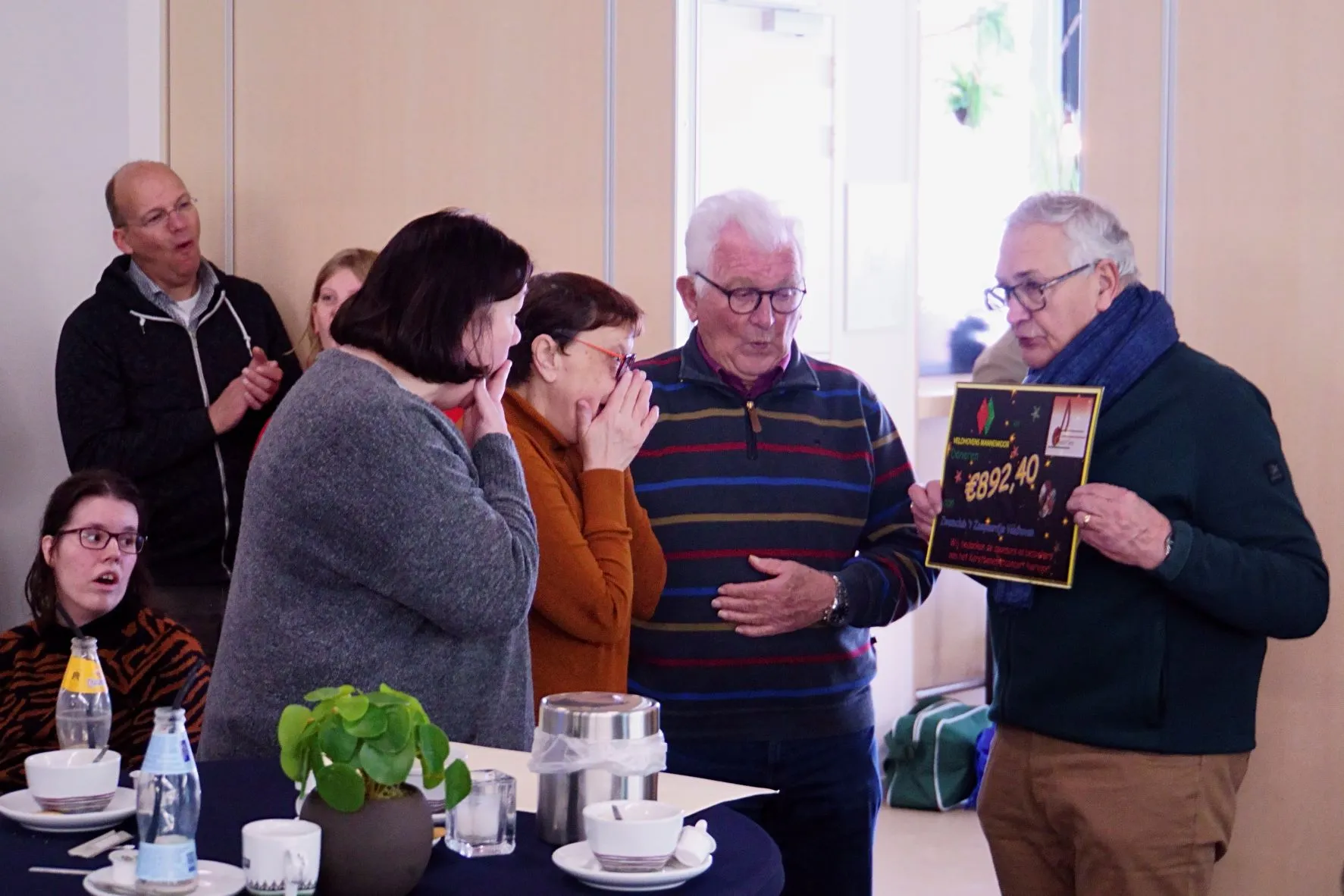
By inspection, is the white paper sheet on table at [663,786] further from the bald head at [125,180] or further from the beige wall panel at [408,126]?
the bald head at [125,180]

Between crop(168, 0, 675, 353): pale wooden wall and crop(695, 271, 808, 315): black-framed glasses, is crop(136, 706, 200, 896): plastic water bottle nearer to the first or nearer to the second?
crop(695, 271, 808, 315): black-framed glasses

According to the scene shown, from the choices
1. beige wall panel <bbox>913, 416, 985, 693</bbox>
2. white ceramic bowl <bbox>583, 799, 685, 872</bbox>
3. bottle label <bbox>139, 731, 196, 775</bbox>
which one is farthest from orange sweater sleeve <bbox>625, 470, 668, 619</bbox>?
beige wall panel <bbox>913, 416, 985, 693</bbox>

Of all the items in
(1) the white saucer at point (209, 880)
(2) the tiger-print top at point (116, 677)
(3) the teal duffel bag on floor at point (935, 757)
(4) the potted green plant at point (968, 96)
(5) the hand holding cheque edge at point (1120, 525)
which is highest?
(4) the potted green plant at point (968, 96)

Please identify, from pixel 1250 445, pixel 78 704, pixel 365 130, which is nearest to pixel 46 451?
pixel 365 130

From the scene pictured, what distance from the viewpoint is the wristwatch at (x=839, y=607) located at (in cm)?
247

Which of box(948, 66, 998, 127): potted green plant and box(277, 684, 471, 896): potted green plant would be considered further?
box(948, 66, 998, 127): potted green plant

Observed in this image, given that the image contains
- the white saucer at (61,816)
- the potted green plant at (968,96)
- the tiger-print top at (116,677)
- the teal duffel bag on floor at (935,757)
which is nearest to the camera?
the white saucer at (61,816)

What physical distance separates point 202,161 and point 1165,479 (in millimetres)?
3559

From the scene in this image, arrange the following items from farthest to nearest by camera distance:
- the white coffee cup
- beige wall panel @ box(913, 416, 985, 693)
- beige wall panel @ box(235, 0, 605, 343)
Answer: beige wall panel @ box(913, 416, 985, 693) < beige wall panel @ box(235, 0, 605, 343) < the white coffee cup

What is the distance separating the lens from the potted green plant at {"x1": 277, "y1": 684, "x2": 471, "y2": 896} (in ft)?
4.61

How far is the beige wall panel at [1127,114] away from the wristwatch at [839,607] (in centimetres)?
80

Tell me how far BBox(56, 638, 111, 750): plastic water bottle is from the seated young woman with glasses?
80 centimetres

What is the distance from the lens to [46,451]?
465 cm

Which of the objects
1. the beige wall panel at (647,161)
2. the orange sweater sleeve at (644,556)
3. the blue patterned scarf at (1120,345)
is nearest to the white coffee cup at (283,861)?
the orange sweater sleeve at (644,556)
